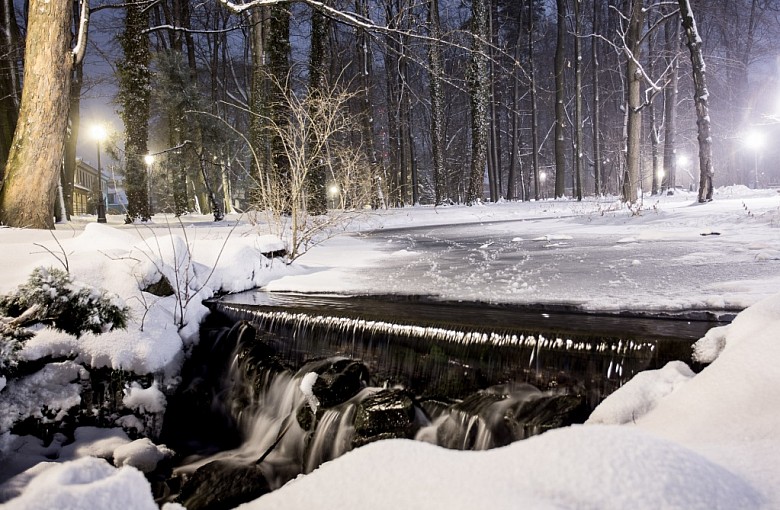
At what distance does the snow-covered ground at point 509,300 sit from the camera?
Result: 1.66 m

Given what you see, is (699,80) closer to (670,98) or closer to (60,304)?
(670,98)

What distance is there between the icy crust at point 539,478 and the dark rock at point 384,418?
1441 millimetres

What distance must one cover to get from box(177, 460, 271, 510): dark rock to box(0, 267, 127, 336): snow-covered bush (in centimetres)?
124

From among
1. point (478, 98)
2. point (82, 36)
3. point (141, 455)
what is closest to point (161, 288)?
point (141, 455)

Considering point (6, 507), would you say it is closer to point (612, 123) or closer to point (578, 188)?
point (578, 188)

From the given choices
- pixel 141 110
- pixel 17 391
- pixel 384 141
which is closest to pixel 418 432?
pixel 17 391

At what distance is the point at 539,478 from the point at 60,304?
3.03m

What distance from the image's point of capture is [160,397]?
176 inches

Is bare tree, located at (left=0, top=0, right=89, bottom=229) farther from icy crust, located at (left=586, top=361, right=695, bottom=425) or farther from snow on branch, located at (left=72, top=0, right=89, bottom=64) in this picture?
icy crust, located at (left=586, top=361, right=695, bottom=425)

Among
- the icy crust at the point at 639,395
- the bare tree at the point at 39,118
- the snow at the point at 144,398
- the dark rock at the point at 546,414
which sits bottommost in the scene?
the snow at the point at 144,398

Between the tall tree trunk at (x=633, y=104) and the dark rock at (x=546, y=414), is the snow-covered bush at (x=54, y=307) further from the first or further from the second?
the tall tree trunk at (x=633, y=104)

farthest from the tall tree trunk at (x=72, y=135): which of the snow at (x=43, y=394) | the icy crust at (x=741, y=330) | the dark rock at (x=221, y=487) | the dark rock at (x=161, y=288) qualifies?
the icy crust at (x=741, y=330)

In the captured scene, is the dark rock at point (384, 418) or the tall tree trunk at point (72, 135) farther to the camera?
the tall tree trunk at point (72, 135)

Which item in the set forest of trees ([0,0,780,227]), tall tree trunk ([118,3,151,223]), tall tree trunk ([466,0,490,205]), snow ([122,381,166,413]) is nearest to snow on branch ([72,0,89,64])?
forest of trees ([0,0,780,227])
